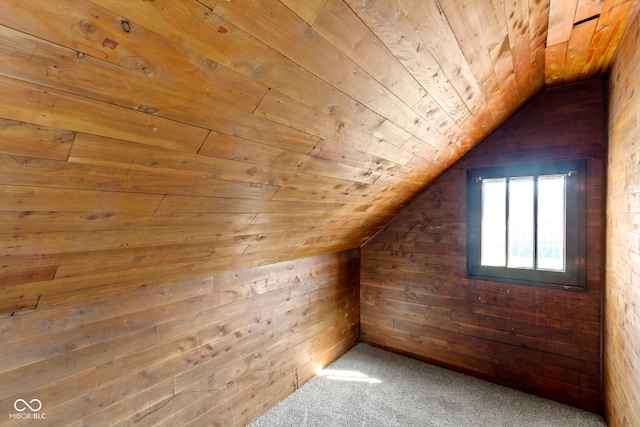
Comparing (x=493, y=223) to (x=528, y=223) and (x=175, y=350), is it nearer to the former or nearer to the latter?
(x=528, y=223)

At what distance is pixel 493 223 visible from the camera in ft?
8.70

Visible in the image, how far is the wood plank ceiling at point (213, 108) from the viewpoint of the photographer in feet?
2.27

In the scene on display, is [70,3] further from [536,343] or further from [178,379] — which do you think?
[536,343]

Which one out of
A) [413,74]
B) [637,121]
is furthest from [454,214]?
[413,74]

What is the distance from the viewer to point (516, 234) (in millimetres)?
2553

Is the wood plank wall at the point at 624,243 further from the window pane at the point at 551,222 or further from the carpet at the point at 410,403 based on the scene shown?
the carpet at the point at 410,403

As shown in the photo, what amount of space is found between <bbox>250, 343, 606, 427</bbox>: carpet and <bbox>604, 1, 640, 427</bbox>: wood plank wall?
448mm

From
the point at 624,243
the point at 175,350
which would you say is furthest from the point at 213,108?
the point at 624,243

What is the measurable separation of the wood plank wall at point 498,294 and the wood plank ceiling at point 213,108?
21.9 inches

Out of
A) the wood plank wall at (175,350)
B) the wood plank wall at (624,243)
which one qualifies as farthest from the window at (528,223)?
the wood plank wall at (175,350)

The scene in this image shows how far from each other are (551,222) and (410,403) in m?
1.76

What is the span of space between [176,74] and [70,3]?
0.80ft

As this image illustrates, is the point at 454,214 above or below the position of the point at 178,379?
above

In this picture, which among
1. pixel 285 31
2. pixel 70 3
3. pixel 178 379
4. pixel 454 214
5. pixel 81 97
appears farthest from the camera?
pixel 454 214
